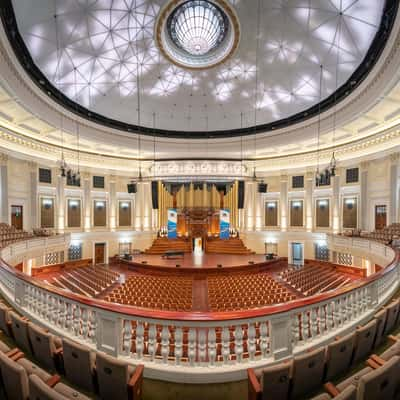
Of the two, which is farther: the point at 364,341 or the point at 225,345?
the point at 364,341

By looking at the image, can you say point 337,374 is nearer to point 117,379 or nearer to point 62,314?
point 117,379

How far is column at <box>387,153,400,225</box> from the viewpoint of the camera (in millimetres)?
11781

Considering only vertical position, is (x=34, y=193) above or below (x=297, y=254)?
above

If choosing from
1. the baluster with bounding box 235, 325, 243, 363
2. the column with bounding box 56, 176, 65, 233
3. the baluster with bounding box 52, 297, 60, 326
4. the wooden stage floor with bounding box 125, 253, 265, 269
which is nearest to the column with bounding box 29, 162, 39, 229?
the column with bounding box 56, 176, 65, 233

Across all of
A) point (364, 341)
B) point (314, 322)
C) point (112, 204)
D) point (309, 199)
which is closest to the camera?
point (364, 341)

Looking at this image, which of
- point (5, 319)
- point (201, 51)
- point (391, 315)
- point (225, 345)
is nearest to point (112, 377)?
point (225, 345)

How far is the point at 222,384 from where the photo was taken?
2.16 meters

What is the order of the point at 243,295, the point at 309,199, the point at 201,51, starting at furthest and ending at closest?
the point at 309,199
the point at 201,51
the point at 243,295

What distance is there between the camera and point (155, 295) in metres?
7.84

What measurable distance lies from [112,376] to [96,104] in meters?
11.4

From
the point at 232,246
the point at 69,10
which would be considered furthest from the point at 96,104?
the point at 232,246

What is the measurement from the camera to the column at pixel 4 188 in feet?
36.7

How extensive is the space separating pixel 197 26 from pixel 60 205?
1370 cm

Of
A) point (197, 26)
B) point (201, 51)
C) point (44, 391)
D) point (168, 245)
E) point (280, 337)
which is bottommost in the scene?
point (168, 245)
